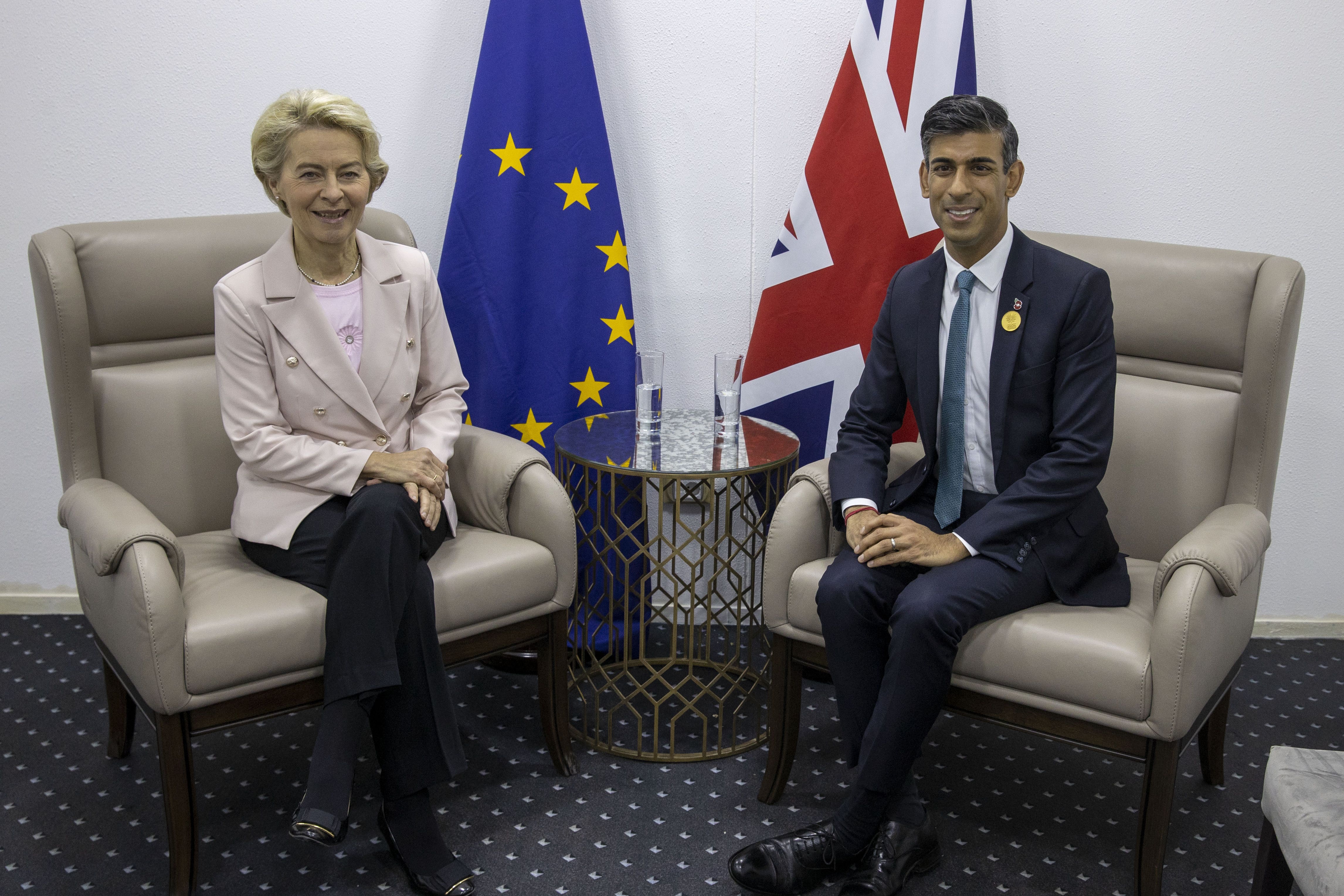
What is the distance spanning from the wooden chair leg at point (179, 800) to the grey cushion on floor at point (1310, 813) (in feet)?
5.61

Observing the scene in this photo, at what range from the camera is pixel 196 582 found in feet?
6.71

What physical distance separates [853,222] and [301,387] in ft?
4.48

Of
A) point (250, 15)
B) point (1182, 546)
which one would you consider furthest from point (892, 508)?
point (250, 15)

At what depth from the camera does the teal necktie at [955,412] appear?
6.95ft

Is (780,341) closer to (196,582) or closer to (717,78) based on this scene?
(717,78)

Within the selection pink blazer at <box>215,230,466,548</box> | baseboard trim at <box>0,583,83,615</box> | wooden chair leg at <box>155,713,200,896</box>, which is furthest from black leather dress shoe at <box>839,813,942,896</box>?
baseboard trim at <box>0,583,83,615</box>

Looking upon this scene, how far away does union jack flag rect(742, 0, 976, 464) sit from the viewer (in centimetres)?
260

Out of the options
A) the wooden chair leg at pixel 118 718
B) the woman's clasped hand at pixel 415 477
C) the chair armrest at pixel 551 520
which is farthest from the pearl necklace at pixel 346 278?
the wooden chair leg at pixel 118 718

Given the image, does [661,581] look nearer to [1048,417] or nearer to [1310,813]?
[1048,417]

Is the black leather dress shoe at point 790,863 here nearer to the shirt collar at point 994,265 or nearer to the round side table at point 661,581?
the round side table at point 661,581

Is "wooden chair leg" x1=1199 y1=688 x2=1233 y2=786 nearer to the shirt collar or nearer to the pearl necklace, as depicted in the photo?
the shirt collar

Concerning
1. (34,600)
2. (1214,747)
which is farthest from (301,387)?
(1214,747)

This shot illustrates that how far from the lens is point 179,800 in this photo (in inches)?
75.3

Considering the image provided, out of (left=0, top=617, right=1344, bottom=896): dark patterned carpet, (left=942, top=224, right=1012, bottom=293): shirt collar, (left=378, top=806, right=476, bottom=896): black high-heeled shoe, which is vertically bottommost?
(left=0, top=617, right=1344, bottom=896): dark patterned carpet
